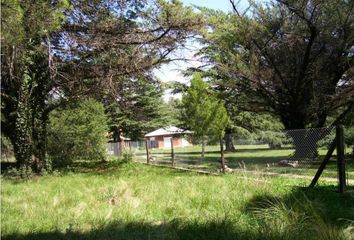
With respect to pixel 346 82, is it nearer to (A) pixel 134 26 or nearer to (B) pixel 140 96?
(A) pixel 134 26

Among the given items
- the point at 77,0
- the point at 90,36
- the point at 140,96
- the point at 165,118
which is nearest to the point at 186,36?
the point at 90,36

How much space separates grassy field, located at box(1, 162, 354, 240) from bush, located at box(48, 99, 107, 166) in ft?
44.1

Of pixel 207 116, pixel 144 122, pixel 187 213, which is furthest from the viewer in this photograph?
pixel 144 122

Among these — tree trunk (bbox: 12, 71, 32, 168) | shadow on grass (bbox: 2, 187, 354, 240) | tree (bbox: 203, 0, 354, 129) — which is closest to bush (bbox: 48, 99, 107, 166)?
tree trunk (bbox: 12, 71, 32, 168)

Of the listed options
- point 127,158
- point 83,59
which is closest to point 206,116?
point 83,59

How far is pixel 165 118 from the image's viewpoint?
2125 inches

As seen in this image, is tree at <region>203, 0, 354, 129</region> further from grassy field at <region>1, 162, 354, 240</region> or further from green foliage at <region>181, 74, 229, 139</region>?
grassy field at <region>1, 162, 354, 240</region>

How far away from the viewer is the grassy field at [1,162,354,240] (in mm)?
7047

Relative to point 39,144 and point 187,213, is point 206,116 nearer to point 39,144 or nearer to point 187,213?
point 39,144

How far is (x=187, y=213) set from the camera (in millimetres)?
8781

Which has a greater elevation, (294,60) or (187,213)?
(294,60)

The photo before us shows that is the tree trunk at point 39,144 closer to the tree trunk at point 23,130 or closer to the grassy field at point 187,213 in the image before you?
the tree trunk at point 23,130

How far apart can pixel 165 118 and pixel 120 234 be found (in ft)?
154

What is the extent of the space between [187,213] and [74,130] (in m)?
17.8
